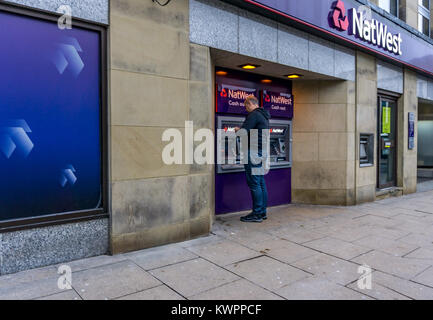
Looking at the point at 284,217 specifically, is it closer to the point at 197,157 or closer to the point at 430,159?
the point at 197,157

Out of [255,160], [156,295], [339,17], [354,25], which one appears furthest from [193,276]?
[354,25]

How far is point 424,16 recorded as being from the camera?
11.0 metres

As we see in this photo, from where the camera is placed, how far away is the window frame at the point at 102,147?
357 cm

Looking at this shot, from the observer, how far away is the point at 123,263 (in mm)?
3959

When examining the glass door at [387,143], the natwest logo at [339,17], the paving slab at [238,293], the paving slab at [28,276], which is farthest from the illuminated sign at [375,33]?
the paving slab at [28,276]

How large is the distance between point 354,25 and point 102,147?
5.73 metres

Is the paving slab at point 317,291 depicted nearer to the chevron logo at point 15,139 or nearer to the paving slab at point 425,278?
the paving slab at point 425,278

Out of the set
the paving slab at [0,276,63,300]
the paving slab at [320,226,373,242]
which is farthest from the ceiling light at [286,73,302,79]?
the paving slab at [0,276,63,300]

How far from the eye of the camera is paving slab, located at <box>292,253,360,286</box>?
3.66 meters

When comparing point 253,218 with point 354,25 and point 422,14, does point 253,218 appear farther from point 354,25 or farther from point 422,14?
point 422,14

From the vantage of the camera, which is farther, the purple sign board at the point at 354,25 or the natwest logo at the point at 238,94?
the natwest logo at the point at 238,94

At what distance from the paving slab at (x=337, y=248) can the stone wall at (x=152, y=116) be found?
5.27 ft

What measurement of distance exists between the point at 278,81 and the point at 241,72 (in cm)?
111

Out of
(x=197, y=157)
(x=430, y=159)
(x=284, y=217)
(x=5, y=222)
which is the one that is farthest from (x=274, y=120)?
(x=430, y=159)
